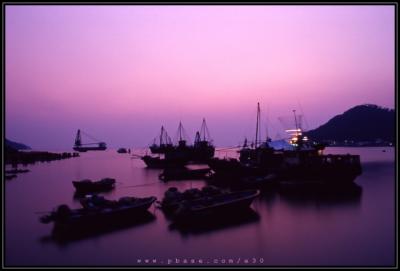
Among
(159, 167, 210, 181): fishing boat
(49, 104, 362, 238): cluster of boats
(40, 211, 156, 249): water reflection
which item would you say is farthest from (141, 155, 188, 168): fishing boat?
(40, 211, 156, 249): water reflection

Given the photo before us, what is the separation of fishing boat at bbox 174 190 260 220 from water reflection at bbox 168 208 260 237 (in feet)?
0.88

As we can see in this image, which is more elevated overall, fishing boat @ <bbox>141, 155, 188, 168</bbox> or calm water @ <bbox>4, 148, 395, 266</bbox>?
fishing boat @ <bbox>141, 155, 188, 168</bbox>

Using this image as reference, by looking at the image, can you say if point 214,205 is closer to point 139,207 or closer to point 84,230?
point 139,207

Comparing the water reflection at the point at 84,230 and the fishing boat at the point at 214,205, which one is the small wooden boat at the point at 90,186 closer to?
the water reflection at the point at 84,230

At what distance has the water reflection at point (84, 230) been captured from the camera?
16438 mm

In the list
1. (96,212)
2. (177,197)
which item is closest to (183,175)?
(177,197)

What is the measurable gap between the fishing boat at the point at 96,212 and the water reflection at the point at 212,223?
7.99 feet

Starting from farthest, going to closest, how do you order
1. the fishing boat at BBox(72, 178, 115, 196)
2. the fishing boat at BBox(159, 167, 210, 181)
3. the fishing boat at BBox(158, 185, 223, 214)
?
the fishing boat at BBox(159, 167, 210, 181), the fishing boat at BBox(72, 178, 115, 196), the fishing boat at BBox(158, 185, 223, 214)

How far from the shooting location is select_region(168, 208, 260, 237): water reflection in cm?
1741

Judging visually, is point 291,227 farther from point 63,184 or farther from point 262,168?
point 63,184

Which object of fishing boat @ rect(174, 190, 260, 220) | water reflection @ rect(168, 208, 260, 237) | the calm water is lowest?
the calm water

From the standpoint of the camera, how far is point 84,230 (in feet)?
56.9

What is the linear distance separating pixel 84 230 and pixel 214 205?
21.3 feet

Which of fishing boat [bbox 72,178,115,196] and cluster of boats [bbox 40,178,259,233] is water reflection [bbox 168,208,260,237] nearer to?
cluster of boats [bbox 40,178,259,233]
